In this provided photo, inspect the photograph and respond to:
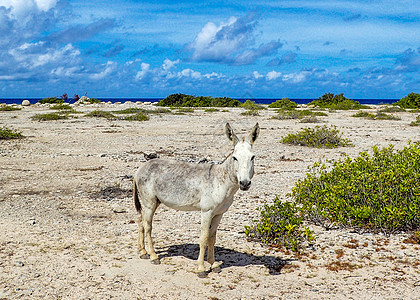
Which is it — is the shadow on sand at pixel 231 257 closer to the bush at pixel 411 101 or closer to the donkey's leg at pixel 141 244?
the donkey's leg at pixel 141 244

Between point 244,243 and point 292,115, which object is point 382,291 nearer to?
point 244,243

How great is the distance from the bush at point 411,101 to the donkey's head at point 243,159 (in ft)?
184

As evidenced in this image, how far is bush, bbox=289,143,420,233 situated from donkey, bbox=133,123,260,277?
2.81m

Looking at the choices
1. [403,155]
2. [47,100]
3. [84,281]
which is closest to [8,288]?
[84,281]

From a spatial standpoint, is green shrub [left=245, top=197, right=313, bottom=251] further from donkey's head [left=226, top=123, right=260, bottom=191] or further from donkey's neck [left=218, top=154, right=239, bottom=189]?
donkey's head [left=226, top=123, right=260, bottom=191]

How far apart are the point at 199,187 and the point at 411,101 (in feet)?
192

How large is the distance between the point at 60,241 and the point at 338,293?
17.3ft

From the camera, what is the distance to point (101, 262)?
6.93m

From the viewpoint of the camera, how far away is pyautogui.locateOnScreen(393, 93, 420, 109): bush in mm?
55562

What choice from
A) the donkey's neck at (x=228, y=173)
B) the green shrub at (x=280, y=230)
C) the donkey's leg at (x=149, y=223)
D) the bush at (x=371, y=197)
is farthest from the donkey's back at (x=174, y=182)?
the bush at (x=371, y=197)

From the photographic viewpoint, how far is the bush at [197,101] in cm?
6181

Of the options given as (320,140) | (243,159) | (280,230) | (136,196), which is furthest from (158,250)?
(320,140)

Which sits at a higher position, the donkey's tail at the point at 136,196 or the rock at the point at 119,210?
the donkey's tail at the point at 136,196

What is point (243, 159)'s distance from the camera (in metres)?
5.60
